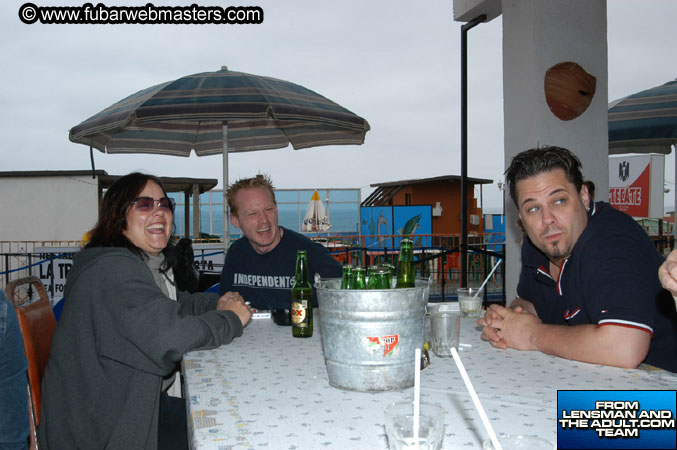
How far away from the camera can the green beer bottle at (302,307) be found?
1959 mm

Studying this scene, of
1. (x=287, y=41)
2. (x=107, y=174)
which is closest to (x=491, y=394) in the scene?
(x=287, y=41)

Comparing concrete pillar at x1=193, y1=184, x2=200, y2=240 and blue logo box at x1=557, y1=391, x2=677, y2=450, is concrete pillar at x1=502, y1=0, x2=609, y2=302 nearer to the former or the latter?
blue logo box at x1=557, y1=391, x2=677, y2=450

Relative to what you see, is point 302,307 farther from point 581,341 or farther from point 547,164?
point 547,164

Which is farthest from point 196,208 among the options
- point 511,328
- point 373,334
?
point 373,334

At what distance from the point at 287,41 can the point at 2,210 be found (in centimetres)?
998

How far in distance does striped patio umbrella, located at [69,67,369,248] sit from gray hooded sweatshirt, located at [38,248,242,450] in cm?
270

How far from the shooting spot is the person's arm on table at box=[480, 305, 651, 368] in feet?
4.73

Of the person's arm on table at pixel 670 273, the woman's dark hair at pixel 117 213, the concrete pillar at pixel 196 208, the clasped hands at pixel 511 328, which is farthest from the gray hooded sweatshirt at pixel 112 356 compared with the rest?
the concrete pillar at pixel 196 208

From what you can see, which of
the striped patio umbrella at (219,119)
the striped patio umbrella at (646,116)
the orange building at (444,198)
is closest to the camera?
the striped patio umbrella at (219,119)

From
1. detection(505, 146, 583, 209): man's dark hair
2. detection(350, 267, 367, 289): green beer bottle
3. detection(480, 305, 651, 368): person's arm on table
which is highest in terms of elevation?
detection(505, 146, 583, 209): man's dark hair

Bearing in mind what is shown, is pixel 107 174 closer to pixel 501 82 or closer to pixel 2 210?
pixel 2 210

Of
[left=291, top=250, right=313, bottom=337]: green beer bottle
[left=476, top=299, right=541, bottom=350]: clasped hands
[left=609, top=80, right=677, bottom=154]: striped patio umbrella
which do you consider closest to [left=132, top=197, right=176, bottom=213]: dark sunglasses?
[left=291, top=250, right=313, bottom=337]: green beer bottle

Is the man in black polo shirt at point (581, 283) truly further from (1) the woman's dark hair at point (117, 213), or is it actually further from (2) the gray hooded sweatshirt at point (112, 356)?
(1) the woman's dark hair at point (117, 213)

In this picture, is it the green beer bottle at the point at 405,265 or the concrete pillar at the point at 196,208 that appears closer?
the green beer bottle at the point at 405,265
